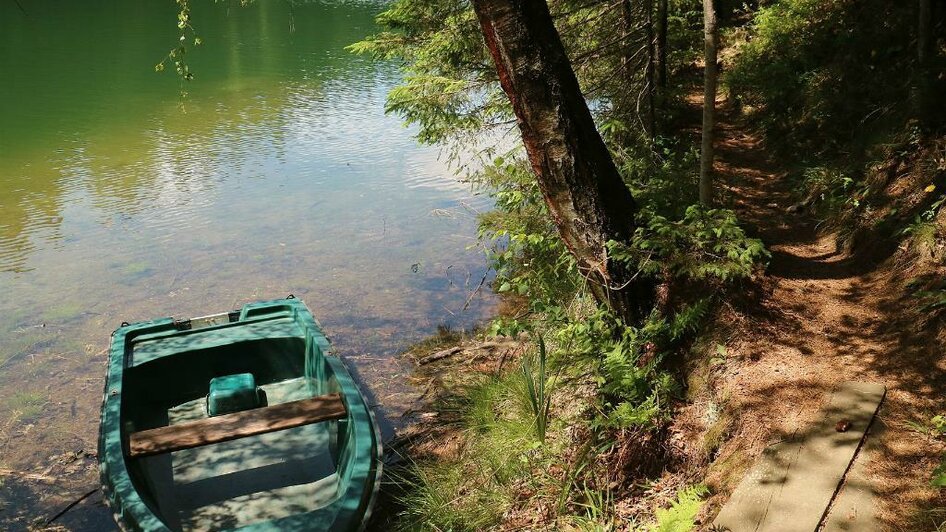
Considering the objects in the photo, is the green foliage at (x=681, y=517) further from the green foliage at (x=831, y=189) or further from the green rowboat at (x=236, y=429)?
the green foliage at (x=831, y=189)

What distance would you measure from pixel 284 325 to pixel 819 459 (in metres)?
5.53

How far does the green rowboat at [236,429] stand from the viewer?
536 cm

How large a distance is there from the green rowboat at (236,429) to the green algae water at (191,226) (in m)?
0.75

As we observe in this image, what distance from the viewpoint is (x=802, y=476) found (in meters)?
3.63

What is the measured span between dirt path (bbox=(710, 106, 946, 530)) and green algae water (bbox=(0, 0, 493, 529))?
3.80 meters

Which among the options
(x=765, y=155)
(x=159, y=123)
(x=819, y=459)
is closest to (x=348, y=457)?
(x=819, y=459)

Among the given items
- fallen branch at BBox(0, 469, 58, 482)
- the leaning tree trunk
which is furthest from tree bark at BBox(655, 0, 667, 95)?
fallen branch at BBox(0, 469, 58, 482)

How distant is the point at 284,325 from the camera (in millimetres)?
7762

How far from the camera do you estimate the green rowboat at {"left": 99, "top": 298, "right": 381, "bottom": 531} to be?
5.36m

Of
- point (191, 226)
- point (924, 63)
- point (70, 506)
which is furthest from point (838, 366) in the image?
point (191, 226)

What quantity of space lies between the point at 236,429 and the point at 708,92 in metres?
4.41

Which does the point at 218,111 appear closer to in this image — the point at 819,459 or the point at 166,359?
the point at 166,359

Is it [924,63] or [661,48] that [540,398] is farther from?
[661,48]

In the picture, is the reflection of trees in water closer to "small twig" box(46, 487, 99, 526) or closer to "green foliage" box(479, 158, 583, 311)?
"green foliage" box(479, 158, 583, 311)
